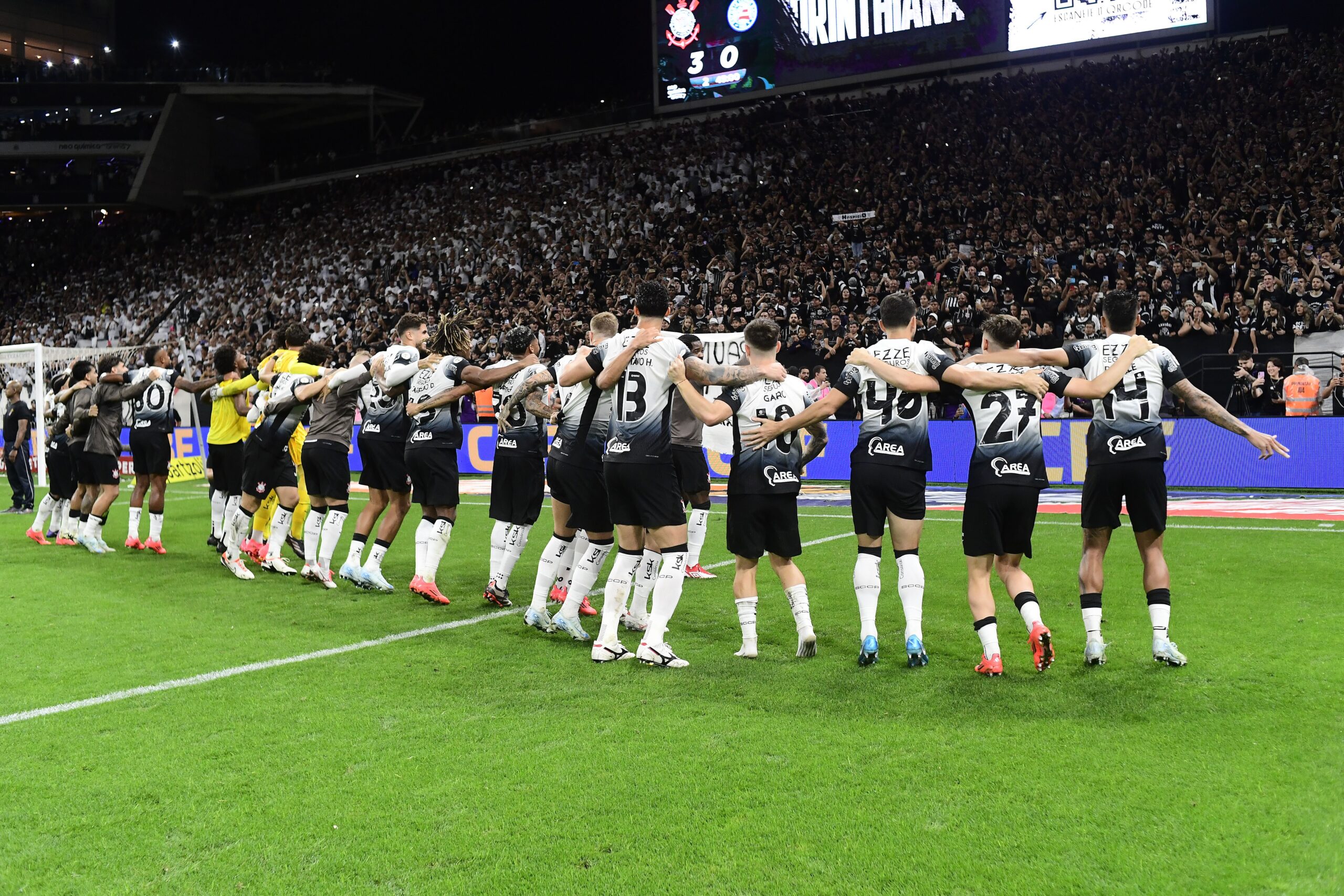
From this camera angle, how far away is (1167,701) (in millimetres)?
5953

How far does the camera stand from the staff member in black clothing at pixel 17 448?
56.9 ft

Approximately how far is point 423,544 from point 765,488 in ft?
12.9

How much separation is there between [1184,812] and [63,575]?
11.6 m

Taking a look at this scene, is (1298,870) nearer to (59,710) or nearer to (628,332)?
(628,332)

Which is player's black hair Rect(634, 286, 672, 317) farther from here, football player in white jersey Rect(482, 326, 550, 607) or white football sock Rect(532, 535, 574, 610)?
football player in white jersey Rect(482, 326, 550, 607)

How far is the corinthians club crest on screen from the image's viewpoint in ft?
107

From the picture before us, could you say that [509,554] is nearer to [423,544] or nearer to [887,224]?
[423,544]

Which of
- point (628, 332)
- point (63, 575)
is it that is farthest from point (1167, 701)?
point (63, 575)

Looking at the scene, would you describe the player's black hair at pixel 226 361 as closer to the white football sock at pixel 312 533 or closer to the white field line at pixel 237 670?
the white football sock at pixel 312 533

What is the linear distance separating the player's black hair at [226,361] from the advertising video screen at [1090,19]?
76.6 feet

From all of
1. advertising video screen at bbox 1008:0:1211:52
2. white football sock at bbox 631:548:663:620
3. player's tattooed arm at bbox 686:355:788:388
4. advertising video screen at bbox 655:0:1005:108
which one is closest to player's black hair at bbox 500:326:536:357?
white football sock at bbox 631:548:663:620

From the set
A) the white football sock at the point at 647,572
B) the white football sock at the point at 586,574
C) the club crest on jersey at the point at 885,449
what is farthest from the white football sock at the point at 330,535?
the club crest on jersey at the point at 885,449

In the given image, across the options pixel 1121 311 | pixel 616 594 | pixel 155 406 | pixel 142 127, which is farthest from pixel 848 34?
pixel 142 127

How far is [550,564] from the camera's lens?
27.7ft
